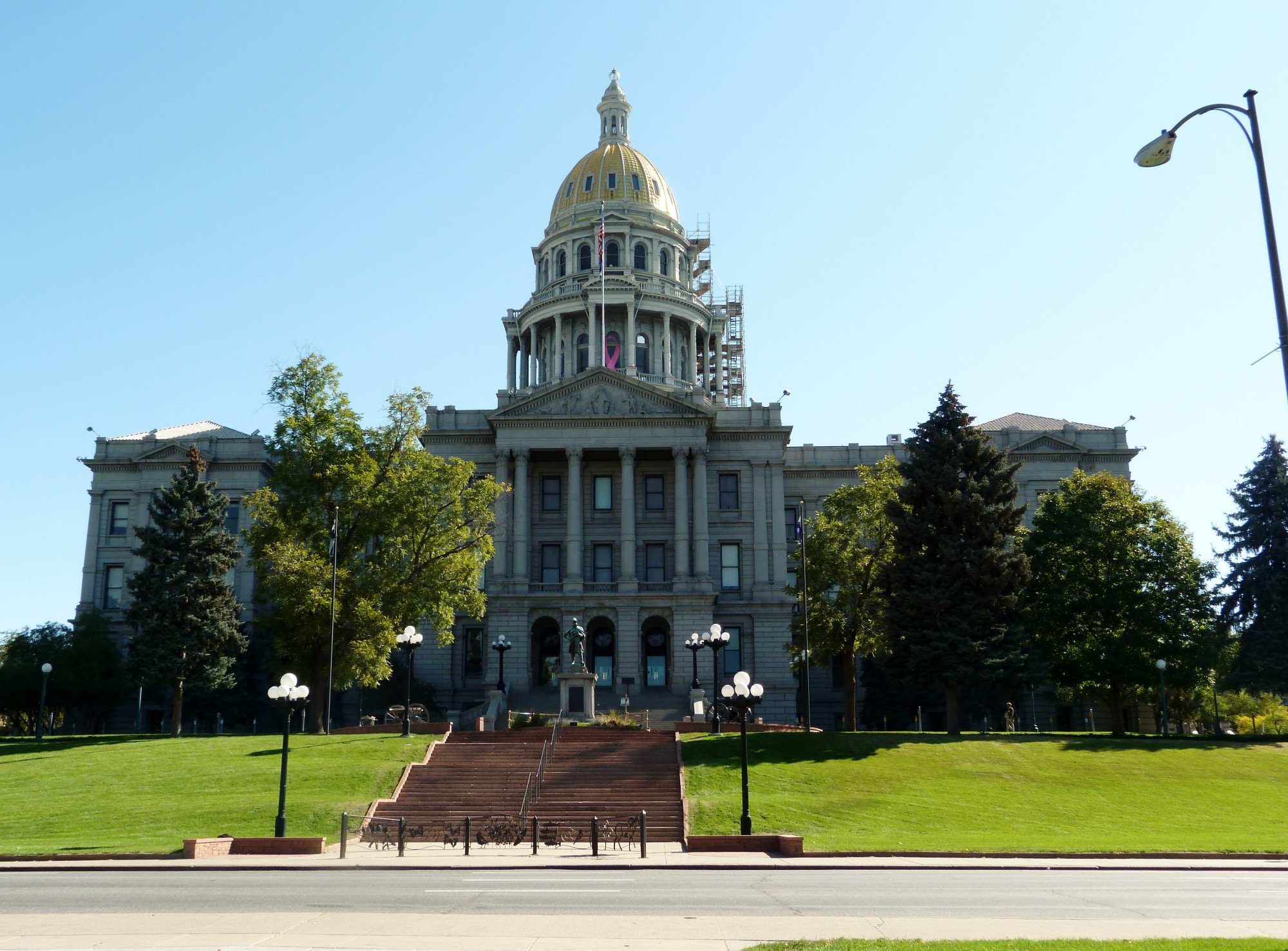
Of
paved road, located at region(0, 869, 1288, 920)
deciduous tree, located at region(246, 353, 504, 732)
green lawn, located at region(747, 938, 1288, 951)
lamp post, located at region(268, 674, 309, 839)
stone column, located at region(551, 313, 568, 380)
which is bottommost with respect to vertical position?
paved road, located at region(0, 869, 1288, 920)

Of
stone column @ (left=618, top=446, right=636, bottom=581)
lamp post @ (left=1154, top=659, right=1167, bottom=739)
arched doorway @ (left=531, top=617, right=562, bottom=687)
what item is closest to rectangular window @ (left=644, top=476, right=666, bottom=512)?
stone column @ (left=618, top=446, right=636, bottom=581)

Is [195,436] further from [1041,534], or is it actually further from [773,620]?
[1041,534]

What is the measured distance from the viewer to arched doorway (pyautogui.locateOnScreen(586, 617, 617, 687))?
2566 inches

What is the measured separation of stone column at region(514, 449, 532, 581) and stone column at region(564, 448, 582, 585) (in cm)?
245

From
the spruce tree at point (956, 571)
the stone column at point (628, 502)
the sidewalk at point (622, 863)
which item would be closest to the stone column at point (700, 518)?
the stone column at point (628, 502)

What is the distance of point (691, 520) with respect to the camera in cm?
6594

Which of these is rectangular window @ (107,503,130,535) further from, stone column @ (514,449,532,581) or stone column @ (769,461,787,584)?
stone column @ (769,461,787,584)

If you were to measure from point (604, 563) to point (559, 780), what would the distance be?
108 feet

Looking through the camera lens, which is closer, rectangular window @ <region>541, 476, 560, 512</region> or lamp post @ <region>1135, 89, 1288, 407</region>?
lamp post @ <region>1135, 89, 1288, 407</region>

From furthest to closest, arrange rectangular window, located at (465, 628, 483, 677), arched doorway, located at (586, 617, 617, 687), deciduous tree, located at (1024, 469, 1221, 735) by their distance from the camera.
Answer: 1. arched doorway, located at (586, 617, 617, 687)
2. rectangular window, located at (465, 628, 483, 677)
3. deciduous tree, located at (1024, 469, 1221, 735)

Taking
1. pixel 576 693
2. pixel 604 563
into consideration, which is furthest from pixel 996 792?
pixel 604 563

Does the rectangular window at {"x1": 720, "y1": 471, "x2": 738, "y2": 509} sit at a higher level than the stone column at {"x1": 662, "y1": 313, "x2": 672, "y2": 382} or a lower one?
lower

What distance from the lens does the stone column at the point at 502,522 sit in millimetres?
64312

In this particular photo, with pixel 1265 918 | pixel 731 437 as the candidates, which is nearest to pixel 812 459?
pixel 731 437
